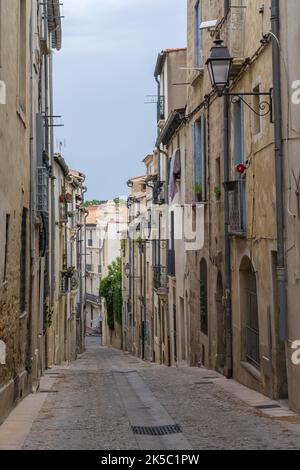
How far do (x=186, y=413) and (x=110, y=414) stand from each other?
3.86ft

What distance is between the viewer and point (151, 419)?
35.1 ft

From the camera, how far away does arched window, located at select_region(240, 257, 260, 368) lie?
14.7 m

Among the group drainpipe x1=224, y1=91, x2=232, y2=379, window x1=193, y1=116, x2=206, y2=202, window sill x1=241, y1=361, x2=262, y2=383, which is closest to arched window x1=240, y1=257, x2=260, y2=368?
window sill x1=241, y1=361, x2=262, y2=383

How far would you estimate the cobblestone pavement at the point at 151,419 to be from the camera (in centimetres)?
875

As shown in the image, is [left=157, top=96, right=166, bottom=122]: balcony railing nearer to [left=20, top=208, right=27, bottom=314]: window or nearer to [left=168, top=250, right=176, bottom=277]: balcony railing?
[left=168, top=250, right=176, bottom=277]: balcony railing

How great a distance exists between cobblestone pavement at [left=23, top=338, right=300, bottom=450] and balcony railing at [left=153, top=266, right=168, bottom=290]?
44.7 feet

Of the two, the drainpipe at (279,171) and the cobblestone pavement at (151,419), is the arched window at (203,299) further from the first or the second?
the drainpipe at (279,171)

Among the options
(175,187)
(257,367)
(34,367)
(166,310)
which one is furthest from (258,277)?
(166,310)

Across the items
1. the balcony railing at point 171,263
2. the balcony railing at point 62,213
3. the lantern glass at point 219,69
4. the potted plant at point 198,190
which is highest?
the balcony railing at point 62,213

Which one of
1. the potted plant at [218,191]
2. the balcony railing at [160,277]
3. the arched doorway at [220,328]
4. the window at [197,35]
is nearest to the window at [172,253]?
the balcony railing at [160,277]

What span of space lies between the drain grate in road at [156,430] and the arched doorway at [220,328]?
771cm

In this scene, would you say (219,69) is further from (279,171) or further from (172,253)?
(172,253)

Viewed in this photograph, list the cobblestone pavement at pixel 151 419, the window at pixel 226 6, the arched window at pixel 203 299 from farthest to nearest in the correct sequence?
1. the arched window at pixel 203 299
2. the window at pixel 226 6
3. the cobblestone pavement at pixel 151 419
